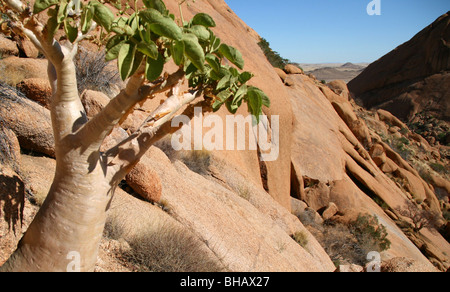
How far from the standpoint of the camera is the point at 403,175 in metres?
18.0

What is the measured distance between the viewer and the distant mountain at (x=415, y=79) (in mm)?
33688

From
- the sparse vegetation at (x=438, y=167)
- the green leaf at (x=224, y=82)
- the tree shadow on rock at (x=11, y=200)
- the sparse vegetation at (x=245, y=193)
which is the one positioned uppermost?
the green leaf at (x=224, y=82)

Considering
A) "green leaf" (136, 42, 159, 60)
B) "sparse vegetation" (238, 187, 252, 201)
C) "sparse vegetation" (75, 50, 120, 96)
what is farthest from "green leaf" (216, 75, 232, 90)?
"sparse vegetation" (238, 187, 252, 201)

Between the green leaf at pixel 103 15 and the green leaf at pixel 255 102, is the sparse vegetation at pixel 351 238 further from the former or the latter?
the green leaf at pixel 103 15

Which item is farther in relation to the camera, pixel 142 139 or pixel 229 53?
pixel 142 139

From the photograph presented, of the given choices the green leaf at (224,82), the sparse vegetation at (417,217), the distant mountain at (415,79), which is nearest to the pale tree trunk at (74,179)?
the green leaf at (224,82)

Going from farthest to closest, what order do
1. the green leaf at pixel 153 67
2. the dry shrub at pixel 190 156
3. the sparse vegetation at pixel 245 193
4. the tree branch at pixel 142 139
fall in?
the sparse vegetation at pixel 245 193
the dry shrub at pixel 190 156
the tree branch at pixel 142 139
the green leaf at pixel 153 67

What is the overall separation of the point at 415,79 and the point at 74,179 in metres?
40.3

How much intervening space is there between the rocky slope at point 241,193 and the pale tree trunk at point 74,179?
0.47 m

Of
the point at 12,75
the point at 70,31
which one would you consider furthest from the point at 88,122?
the point at 12,75

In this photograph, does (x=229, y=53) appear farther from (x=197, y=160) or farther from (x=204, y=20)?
(x=197, y=160)

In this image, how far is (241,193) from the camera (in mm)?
6656

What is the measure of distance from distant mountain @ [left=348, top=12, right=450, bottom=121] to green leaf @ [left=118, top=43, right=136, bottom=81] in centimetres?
3682
